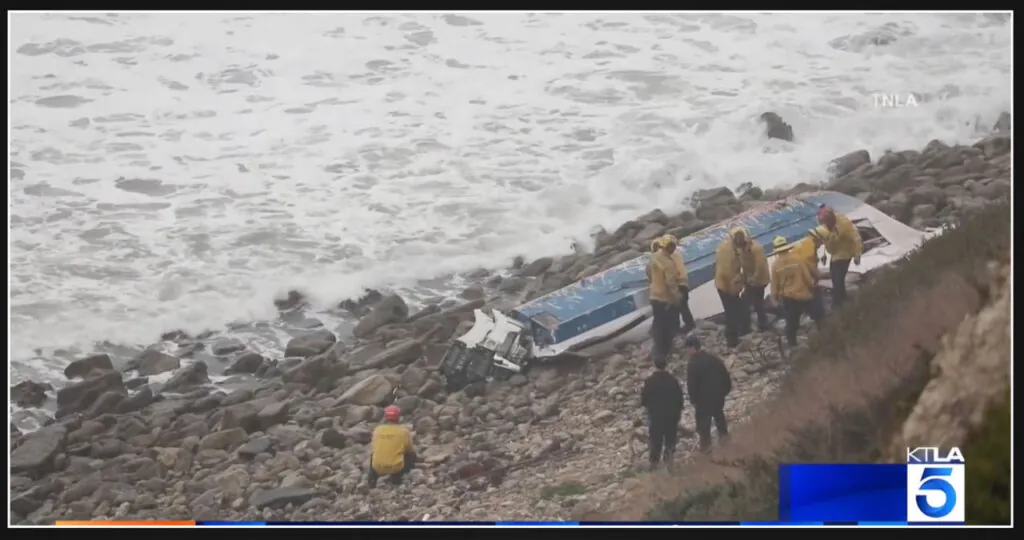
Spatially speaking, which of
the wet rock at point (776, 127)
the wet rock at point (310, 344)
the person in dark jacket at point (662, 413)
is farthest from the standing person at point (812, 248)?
the wet rock at point (310, 344)

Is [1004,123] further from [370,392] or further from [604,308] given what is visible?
[370,392]

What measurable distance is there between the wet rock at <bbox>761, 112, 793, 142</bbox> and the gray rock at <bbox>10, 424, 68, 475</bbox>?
285 cm

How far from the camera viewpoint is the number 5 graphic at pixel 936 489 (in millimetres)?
3402

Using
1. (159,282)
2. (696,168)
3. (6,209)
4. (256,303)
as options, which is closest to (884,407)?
(696,168)

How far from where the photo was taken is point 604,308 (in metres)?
3.57

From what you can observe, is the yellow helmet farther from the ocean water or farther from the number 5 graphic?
the number 5 graphic

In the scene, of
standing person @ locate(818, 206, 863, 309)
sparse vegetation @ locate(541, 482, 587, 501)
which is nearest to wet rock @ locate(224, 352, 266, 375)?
sparse vegetation @ locate(541, 482, 587, 501)

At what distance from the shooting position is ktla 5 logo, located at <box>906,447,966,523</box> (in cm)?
339

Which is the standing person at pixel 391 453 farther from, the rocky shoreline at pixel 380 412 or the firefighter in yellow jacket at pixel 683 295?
the firefighter in yellow jacket at pixel 683 295

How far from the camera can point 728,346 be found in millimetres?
3531

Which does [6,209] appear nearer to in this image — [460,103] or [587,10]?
[460,103]

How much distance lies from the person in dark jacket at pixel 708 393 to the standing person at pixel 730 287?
0.38 ft

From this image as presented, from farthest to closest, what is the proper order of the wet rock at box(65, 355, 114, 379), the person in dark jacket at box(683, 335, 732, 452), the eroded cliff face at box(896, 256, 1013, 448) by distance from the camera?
1. the wet rock at box(65, 355, 114, 379)
2. the person in dark jacket at box(683, 335, 732, 452)
3. the eroded cliff face at box(896, 256, 1013, 448)

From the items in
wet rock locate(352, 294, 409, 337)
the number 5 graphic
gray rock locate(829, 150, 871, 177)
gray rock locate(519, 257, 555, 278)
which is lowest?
the number 5 graphic
